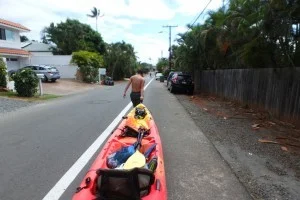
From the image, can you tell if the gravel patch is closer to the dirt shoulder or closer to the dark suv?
the dirt shoulder

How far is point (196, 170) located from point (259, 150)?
228 cm

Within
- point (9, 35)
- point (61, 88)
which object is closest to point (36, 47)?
point (9, 35)

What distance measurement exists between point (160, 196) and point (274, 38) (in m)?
9.32

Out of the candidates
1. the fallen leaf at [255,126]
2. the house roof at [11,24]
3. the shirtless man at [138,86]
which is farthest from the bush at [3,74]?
the fallen leaf at [255,126]

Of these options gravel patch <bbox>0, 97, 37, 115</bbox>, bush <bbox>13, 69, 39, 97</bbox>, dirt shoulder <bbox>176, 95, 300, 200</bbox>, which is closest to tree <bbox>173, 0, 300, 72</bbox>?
dirt shoulder <bbox>176, 95, 300, 200</bbox>

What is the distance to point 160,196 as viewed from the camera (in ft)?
12.0

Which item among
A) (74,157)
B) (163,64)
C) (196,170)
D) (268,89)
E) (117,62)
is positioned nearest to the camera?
(196,170)

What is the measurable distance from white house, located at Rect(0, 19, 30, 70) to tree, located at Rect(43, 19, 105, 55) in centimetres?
1784

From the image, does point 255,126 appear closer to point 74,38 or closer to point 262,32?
point 262,32

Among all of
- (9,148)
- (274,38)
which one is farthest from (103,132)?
(274,38)

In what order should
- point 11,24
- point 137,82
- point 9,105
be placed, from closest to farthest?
point 137,82 → point 9,105 → point 11,24

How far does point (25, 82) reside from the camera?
18.6 meters

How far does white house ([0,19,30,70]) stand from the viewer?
1305 inches

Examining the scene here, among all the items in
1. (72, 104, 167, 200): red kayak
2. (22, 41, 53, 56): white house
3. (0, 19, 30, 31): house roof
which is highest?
(0, 19, 30, 31): house roof
